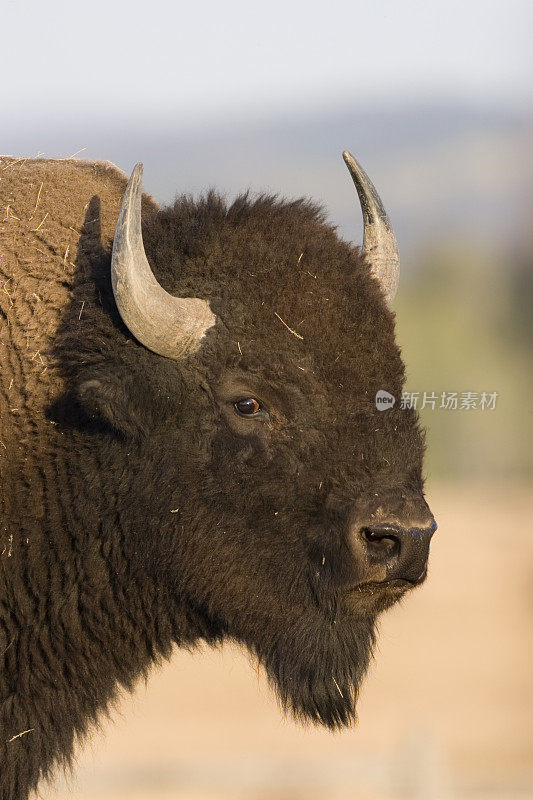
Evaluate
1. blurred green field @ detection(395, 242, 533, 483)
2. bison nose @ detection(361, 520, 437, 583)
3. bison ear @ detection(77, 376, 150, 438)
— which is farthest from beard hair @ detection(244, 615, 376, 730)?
blurred green field @ detection(395, 242, 533, 483)

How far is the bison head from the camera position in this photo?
4.70m

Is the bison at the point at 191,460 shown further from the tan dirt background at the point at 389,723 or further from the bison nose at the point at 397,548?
the tan dirt background at the point at 389,723

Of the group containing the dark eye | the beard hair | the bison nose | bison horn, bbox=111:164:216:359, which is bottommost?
the beard hair

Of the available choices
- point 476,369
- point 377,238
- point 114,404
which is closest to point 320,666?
point 114,404

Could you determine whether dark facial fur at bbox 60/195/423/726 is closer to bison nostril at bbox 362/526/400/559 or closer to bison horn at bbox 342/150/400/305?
bison nostril at bbox 362/526/400/559

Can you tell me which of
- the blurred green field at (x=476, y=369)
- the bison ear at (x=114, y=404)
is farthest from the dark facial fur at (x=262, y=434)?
the blurred green field at (x=476, y=369)

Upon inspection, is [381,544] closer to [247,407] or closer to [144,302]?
[247,407]

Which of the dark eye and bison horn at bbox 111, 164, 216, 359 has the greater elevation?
bison horn at bbox 111, 164, 216, 359

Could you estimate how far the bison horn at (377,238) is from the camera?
5664mm

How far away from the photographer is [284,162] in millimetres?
152500

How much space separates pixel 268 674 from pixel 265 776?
714cm

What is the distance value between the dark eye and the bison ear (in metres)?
0.40

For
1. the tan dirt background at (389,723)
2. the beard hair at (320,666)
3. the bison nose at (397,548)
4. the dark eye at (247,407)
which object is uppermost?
the dark eye at (247,407)

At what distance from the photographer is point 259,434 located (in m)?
4.83
